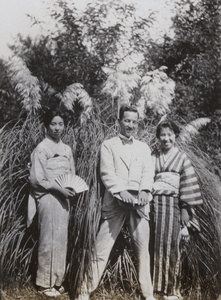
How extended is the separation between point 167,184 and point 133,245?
64 cm

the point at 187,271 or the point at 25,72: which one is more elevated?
the point at 25,72

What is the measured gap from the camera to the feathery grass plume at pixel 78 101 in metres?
3.91

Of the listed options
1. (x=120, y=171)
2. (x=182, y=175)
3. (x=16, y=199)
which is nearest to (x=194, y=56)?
(x=182, y=175)

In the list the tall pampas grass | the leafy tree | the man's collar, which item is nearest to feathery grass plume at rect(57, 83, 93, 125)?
the tall pampas grass

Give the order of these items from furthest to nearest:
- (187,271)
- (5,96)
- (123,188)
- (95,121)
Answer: (5,96), (95,121), (187,271), (123,188)

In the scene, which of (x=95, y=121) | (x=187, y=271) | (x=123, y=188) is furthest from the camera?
(x=95, y=121)

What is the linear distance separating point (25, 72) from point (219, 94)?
7.12ft

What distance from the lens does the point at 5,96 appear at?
4074mm

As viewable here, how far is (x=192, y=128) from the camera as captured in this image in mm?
3854

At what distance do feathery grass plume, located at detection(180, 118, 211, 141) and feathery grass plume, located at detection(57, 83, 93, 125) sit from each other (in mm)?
1044

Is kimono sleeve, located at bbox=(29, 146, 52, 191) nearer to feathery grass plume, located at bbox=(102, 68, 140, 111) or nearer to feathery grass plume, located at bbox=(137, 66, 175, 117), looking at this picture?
feathery grass plume, located at bbox=(102, 68, 140, 111)

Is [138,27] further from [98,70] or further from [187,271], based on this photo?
[187,271]

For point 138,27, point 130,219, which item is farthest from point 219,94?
point 130,219

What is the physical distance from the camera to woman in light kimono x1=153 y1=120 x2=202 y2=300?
10.6ft
